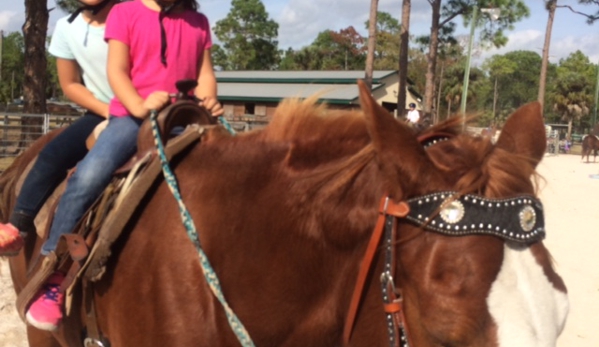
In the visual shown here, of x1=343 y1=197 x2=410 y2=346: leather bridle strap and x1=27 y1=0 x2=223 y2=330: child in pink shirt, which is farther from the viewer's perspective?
x1=27 y1=0 x2=223 y2=330: child in pink shirt

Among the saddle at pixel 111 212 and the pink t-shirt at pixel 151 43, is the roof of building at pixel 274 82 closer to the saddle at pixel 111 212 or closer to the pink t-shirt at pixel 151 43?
the pink t-shirt at pixel 151 43

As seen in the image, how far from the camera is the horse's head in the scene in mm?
1548

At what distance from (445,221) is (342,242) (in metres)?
0.34

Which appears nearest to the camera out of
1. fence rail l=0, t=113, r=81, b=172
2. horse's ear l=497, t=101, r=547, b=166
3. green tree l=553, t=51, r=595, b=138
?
horse's ear l=497, t=101, r=547, b=166

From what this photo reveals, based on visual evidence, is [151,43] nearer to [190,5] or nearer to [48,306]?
[190,5]

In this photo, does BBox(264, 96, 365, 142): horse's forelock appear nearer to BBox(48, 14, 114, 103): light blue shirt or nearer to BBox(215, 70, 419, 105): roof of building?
BBox(48, 14, 114, 103): light blue shirt

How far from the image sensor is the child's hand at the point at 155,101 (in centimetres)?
232

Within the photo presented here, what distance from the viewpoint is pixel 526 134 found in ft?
6.04

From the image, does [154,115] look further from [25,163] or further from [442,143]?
[25,163]

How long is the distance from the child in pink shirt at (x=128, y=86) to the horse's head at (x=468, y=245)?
1.08m

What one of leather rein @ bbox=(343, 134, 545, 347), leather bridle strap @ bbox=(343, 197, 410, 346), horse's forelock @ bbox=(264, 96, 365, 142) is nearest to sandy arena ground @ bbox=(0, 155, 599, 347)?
leather rein @ bbox=(343, 134, 545, 347)

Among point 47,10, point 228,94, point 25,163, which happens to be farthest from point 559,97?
point 25,163

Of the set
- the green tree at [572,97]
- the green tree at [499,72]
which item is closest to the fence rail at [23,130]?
the green tree at [572,97]

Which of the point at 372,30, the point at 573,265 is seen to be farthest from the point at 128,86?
the point at 372,30
